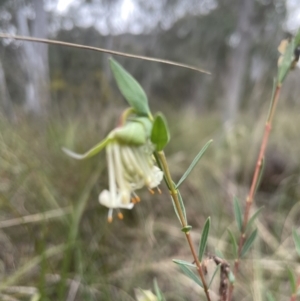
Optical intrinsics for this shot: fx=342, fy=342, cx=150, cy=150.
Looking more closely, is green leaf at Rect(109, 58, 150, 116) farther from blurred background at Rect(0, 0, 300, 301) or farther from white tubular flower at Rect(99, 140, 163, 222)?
blurred background at Rect(0, 0, 300, 301)

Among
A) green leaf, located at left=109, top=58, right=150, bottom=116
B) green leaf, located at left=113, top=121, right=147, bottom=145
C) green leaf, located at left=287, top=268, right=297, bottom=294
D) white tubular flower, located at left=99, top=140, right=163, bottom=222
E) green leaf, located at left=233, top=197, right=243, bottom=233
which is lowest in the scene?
green leaf, located at left=287, top=268, right=297, bottom=294

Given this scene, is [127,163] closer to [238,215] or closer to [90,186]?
[238,215]

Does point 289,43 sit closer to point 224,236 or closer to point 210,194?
point 224,236

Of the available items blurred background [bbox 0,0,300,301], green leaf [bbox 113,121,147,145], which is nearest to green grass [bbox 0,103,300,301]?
blurred background [bbox 0,0,300,301]

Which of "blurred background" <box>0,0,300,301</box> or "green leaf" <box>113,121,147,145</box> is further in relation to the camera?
"blurred background" <box>0,0,300,301</box>

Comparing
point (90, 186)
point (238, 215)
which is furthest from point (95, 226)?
point (238, 215)

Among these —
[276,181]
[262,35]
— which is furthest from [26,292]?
[262,35]
